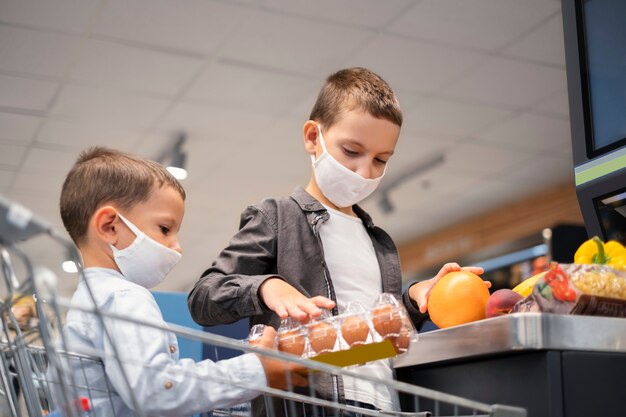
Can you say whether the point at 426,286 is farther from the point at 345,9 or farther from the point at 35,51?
the point at 35,51

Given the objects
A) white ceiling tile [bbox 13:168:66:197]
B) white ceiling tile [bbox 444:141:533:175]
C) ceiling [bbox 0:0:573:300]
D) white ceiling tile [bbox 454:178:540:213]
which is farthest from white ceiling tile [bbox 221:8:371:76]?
white ceiling tile [bbox 454:178:540:213]

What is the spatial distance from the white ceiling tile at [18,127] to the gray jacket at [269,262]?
4523mm

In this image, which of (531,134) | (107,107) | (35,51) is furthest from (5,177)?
(531,134)

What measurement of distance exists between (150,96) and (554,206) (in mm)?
4080

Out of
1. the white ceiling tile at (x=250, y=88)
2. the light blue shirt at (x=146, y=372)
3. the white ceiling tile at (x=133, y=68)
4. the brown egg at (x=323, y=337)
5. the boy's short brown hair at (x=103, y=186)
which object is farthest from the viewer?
the white ceiling tile at (x=250, y=88)

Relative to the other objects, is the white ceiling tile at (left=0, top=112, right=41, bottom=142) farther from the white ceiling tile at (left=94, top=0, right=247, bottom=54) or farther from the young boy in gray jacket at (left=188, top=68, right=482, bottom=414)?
the young boy in gray jacket at (left=188, top=68, right=482, bottom=414)

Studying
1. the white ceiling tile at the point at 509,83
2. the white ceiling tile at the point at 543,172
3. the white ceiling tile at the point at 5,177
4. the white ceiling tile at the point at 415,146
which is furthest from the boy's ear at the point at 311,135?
the white ceiling tile at the point at 5,177

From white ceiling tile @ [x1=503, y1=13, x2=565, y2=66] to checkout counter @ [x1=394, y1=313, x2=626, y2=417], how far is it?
3821 mm

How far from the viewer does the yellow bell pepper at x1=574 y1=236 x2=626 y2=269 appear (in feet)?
4.43

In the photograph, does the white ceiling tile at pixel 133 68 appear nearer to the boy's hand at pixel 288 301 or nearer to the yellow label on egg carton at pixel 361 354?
the boy's hand at pixel 288 301

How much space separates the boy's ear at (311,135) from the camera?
181 centimetres

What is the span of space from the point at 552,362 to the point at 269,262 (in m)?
0.66

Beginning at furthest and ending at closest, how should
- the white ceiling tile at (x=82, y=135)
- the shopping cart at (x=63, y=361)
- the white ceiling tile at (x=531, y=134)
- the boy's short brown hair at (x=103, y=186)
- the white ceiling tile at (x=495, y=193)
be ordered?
the white ceiling tile at (x=495, y=193)
the white ceiling tile at (x=531, y=134)
the white ceiling tile at (x=82, y=135)
the boy's short brown hair at (x=103, y=186)
the shopping cart at (x=63, y=361)

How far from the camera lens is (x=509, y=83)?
545cm
